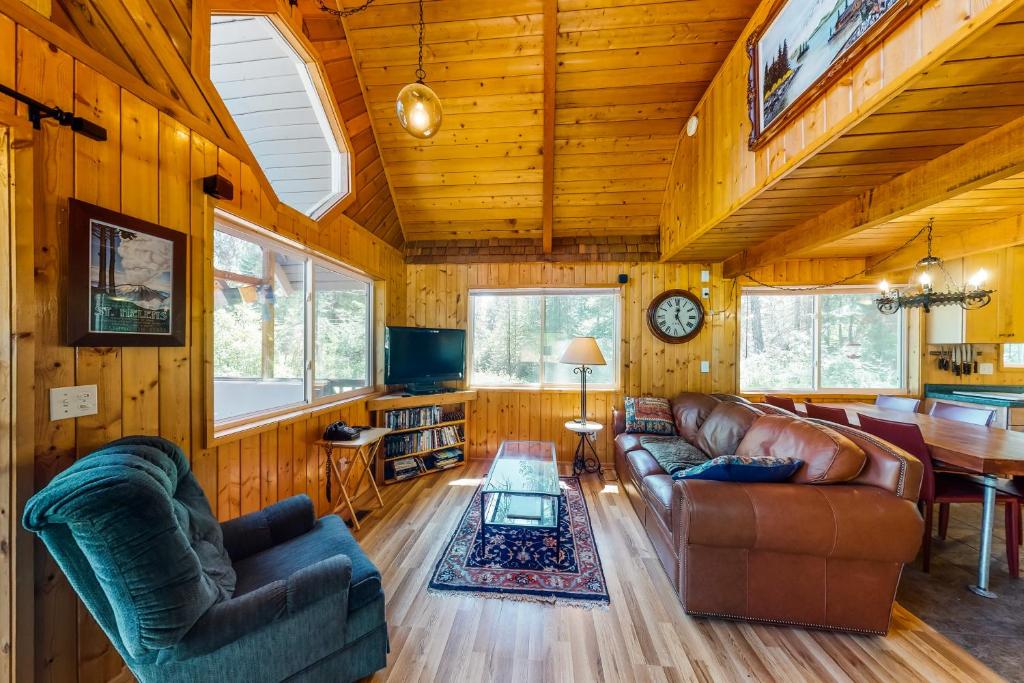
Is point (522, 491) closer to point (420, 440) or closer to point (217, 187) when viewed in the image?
point (420, 440)

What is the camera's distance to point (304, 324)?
280 centimetres

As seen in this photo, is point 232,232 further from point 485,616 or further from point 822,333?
point 822,333

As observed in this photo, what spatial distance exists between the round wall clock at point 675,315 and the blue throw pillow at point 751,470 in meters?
2.34

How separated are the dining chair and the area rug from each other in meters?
2.04

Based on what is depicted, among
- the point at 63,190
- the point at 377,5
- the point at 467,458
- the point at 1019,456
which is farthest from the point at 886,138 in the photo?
the point at 467,458

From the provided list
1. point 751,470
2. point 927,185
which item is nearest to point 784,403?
point 751,470

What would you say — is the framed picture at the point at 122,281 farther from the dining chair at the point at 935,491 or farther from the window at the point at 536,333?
the dining chair at the point at 935,491

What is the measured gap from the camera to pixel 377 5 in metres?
2.50

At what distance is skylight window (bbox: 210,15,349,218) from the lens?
2211mm

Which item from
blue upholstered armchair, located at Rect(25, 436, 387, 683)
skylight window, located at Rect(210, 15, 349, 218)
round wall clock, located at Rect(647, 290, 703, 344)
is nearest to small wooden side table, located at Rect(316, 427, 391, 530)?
blue upholstered armchair, located at Rect(25, 436, 387, 683)

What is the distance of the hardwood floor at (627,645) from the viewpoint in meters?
1.56

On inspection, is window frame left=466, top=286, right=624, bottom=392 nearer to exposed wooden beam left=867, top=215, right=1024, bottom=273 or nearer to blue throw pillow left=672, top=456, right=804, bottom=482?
blue throw pillow left=672, top=456, right=804, bottom=482

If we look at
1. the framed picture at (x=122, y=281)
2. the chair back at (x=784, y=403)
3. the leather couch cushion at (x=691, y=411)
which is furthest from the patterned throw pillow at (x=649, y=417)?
the framed picture at (x=122, y=281)

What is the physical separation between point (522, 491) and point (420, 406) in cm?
186
